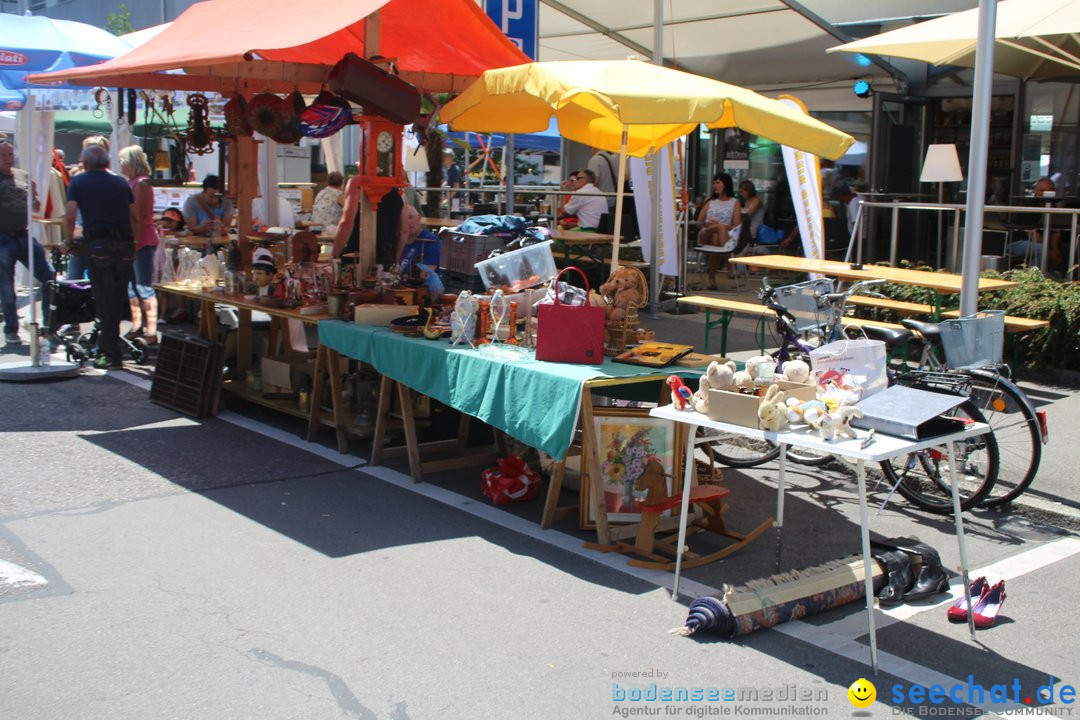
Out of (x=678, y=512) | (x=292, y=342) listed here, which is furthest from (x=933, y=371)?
(x=292, y=342)

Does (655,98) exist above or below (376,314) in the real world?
above

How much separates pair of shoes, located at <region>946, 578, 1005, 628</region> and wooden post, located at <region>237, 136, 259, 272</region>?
6.48 metres

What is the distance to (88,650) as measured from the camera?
4266mm

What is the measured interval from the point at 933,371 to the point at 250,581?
Answer: 402 centimetres

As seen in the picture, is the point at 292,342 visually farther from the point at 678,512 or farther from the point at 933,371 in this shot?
the point at 933,371

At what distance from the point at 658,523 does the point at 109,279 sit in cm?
620

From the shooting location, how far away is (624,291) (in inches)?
247

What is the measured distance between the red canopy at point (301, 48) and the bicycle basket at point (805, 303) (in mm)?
3331

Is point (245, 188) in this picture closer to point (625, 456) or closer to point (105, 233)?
point (105, 233)

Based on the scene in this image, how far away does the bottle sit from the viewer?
31.4ft

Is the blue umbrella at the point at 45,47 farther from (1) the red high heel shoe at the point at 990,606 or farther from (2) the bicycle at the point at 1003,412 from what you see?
(1) the red high heel shoe at the point at 990,606

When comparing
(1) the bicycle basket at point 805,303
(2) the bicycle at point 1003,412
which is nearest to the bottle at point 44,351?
(1) the bicycle basket at point 805,303

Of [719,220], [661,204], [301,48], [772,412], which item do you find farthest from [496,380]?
[719,220]

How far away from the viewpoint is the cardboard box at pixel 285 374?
816 cm
